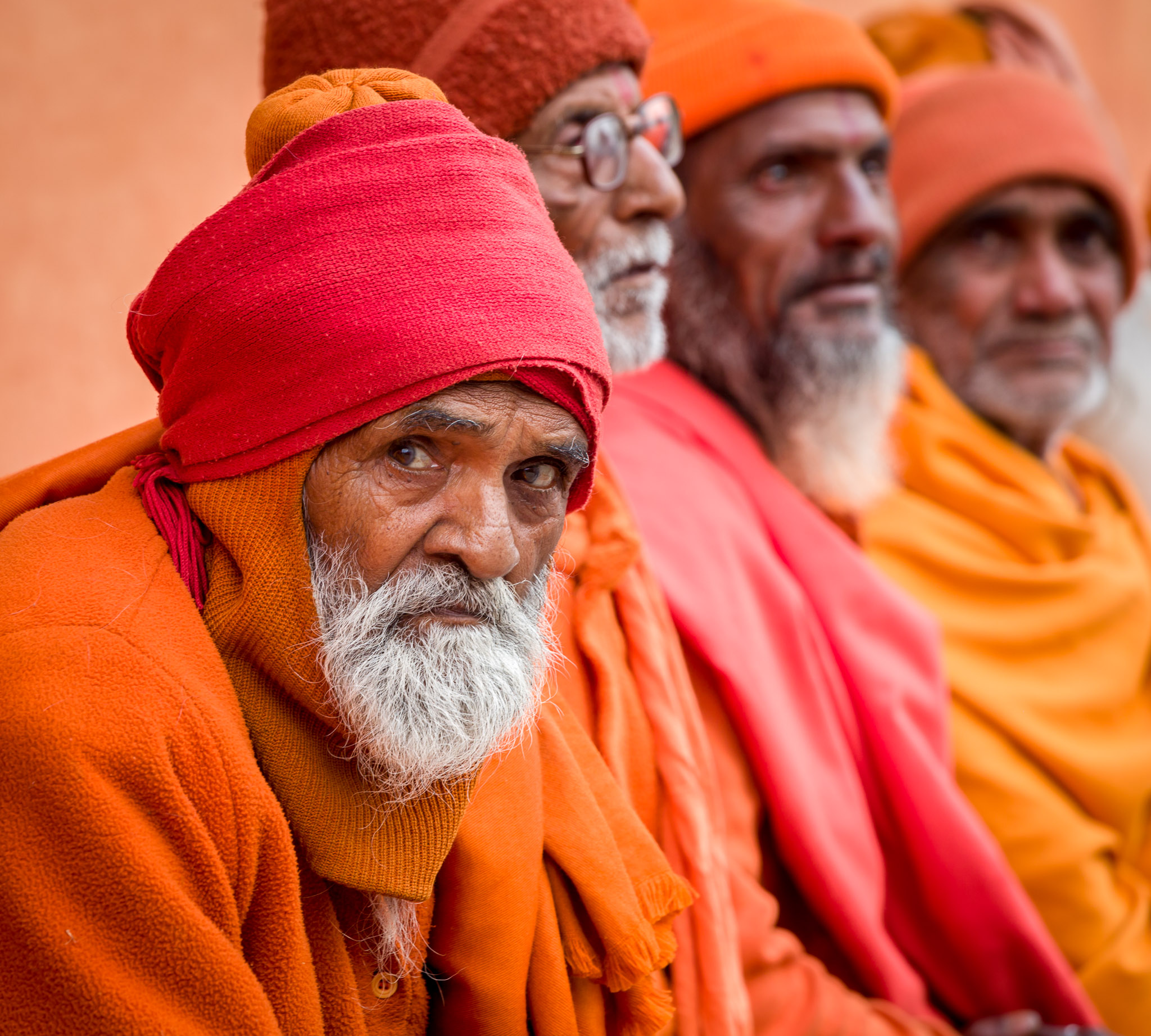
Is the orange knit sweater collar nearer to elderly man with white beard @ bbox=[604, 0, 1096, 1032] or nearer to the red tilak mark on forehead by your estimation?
elderly man with white beard @ bbox=[604, 0, 1096, 1032]

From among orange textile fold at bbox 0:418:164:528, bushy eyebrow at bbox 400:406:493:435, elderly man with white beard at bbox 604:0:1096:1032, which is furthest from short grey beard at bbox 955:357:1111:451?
orange textile fold at bbox 0:418:164:528

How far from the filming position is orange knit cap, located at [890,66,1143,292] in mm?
3846

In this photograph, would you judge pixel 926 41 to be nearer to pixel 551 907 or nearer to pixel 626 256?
pixel 626 256

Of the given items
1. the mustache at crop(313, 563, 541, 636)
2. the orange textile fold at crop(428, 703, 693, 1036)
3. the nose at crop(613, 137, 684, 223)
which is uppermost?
the nose at crop(613, 137, 684, 223)

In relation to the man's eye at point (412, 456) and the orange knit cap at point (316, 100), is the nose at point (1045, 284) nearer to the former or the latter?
the orange knit cap at point (316, 100)

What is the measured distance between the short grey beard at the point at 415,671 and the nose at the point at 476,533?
29 mm

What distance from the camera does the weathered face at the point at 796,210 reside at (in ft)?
10.3

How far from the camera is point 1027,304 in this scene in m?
3.87

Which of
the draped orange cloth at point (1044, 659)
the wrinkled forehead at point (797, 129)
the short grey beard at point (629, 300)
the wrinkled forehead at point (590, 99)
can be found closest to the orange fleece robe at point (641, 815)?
the short grey beard at point (629, 300)

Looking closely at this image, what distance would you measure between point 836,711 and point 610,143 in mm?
1295

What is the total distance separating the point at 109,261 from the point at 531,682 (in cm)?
197

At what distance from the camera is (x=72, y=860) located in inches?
51.5

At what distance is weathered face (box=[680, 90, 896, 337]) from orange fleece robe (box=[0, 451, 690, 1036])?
1.73 meters

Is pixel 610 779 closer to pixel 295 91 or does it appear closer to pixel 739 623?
pixel 739 623
